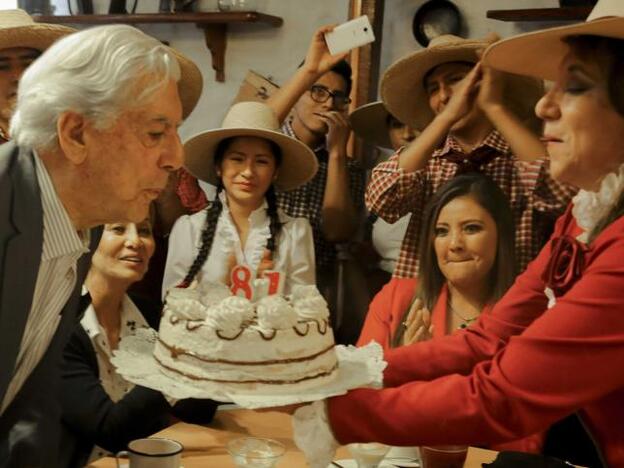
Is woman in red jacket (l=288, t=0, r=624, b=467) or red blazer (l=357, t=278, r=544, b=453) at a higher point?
woman in red jacket (l=288, t=0, r=624, b=467)

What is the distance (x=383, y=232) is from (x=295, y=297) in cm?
181

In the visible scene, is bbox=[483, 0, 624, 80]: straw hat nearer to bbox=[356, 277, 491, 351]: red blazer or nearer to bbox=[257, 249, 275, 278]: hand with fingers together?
bbox=[356, 277, 491, 351]: red blazer

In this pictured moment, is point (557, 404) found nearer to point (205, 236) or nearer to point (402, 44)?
point (205, 236)

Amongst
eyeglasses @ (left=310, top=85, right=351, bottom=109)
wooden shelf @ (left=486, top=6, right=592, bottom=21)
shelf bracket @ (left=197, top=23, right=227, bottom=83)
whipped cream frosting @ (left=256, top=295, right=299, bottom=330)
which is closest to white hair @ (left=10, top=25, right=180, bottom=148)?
whipped cream frosting @ (left=256, top=295, right=299, bottom=330)

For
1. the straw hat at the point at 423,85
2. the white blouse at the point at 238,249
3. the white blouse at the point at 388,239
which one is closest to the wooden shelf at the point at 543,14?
the straw hat at the point at 423,85

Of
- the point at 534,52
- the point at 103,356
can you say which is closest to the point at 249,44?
the point at 103,356

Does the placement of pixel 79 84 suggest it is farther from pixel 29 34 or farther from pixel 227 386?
pixel 29 34

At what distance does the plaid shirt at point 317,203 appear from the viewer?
3.42m

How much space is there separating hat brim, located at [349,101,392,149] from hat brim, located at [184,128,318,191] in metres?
0.42

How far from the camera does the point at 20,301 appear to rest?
1521mm

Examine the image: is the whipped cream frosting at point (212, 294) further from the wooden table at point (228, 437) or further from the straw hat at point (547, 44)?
the straw hat at point (547, 44)

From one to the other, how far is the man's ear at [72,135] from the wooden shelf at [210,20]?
2.61 m

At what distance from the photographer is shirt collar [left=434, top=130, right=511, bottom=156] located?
2859mm

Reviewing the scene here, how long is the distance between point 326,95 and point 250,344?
216 cm
